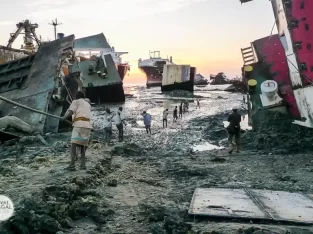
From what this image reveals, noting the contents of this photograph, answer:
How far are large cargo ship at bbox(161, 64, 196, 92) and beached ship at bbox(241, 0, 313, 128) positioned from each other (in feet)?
116

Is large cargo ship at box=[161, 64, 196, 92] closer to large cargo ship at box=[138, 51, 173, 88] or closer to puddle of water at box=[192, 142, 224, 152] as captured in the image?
large cargo ship at box=[138, 51, 173, 88]

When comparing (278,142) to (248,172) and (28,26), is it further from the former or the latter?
(28,26)

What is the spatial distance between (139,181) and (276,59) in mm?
9041

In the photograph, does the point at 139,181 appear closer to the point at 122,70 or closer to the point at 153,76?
the point at 122,70

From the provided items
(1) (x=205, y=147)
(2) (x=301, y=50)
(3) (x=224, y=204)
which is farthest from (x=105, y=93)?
(3) (x=224, y=204)

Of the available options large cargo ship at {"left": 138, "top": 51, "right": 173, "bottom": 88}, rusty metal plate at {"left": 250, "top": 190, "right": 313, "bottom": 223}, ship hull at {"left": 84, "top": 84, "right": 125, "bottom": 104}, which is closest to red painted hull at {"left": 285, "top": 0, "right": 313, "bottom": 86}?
rusty metal plate at {"left": 250, "top": 190, "right": 313, "bottom": 223}

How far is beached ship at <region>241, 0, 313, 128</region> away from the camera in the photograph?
33.1 feet

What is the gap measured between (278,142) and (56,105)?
285 inches

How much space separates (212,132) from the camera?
1330cm

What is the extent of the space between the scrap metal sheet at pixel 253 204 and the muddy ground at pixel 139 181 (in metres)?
0.15

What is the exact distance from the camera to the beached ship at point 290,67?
33.1 feet

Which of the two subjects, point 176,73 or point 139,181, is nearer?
point 139,181

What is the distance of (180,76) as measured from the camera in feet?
163

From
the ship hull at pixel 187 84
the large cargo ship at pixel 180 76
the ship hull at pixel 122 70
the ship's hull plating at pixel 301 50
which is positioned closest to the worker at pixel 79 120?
the ship's hull plating at pixel 301 50
